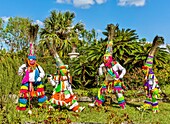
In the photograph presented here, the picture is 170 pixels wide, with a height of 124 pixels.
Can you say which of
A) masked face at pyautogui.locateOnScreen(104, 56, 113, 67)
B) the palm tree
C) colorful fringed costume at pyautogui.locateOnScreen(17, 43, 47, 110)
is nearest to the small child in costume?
masked face at pyautogui.locateOnScreen(104, 56, 113, 67)

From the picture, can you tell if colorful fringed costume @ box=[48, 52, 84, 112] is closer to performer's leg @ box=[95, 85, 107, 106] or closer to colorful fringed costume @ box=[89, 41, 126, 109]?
performer's leg @ box=[95, 85, 107, 106]

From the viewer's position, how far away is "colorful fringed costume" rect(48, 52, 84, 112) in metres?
7.31

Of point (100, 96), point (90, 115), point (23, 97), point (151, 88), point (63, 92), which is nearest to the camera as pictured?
point (90, 115)

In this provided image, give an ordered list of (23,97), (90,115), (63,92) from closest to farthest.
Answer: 1. (90,115)
2. (23,97)
3. (63,92)

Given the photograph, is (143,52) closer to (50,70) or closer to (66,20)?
(50,70)

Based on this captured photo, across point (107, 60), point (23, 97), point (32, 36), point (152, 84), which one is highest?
point (32, 36)

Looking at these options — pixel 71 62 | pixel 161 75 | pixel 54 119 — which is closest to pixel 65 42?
pixel 71 62

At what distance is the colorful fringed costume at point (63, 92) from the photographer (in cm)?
731

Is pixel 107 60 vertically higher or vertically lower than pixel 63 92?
higher

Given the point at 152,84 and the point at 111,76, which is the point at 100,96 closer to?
the point at 111,76

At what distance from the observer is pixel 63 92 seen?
7.36m

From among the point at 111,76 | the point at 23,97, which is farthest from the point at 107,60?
the point at 23,97

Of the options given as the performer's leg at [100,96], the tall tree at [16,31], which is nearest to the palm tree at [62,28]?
the tall tree at [16,31]

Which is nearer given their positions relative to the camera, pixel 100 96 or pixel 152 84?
pixel 152 84
